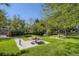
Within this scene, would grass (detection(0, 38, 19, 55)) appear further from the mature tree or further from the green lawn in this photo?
the mature tree

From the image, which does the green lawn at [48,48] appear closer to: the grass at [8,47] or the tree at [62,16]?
the grass at [8,47]

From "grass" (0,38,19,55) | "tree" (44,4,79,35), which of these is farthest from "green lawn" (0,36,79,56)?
"tree" (44,4,79,35)

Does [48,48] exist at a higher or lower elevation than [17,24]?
lower

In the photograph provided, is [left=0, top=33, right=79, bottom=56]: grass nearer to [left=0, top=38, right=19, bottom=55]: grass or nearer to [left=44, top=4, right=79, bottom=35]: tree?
[left=0, top=38, right=19, bottom=55]: grass

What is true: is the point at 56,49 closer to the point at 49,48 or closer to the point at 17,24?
the point at 49,48

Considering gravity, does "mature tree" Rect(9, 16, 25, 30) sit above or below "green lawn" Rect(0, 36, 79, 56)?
above

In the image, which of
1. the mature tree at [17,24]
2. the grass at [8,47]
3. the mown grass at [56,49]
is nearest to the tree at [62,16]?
the mown grass at [56,49]

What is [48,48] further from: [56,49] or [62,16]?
[62,16]

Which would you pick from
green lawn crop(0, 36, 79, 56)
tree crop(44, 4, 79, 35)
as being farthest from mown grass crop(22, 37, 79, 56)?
tree crop(44, 4, 79, 35)

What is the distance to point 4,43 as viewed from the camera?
1840 millimetres

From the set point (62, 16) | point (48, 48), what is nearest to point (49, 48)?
point (48, 48)

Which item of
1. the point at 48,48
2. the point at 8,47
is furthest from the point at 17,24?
the point at 48,48

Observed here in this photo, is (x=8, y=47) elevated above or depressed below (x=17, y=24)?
below

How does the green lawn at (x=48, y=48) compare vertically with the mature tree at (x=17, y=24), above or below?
below
